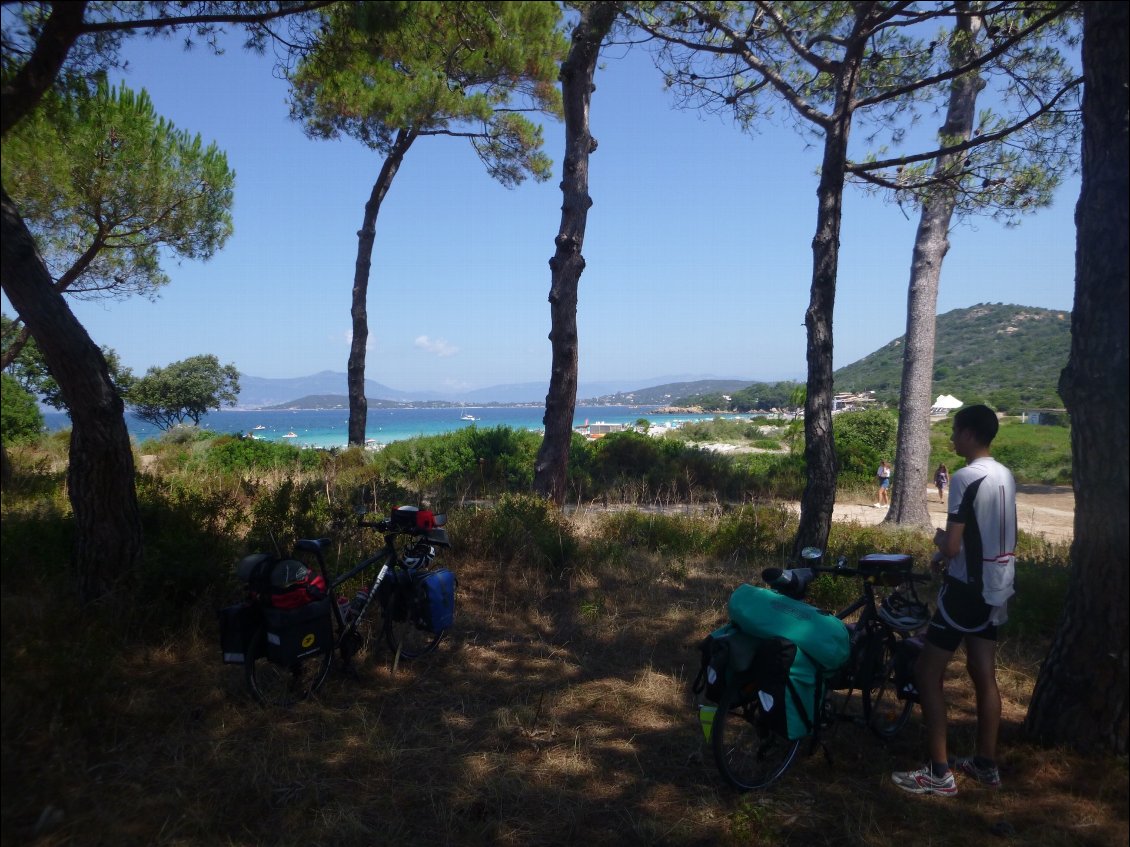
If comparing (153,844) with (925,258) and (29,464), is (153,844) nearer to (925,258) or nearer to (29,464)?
(29,464)

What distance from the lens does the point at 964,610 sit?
10.9 feet

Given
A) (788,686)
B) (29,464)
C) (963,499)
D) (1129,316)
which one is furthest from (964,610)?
(29,464)

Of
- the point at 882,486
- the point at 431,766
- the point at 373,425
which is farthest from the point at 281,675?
the point at 373,425

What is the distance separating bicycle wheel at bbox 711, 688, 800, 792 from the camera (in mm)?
3258

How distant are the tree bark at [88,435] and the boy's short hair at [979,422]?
4.64 metres

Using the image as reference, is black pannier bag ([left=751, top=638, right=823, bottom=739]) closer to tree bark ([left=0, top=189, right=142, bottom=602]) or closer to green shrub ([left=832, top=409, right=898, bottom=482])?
tree bark ([left=0, top=189, right=142, bottom=602])

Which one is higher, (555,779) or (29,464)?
(29,464)

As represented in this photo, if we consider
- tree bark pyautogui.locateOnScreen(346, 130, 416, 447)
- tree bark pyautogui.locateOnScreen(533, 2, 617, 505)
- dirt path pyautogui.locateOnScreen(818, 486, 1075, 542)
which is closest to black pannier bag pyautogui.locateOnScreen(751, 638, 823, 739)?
tree bark pyautogui.locateOnScreen(533, 2, 617, 505)

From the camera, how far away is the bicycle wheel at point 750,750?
3.26 metres

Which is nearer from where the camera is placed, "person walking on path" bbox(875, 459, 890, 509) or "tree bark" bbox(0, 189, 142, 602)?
"tree bark" bbox(0, 189, 142, 602)

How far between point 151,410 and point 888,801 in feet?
131

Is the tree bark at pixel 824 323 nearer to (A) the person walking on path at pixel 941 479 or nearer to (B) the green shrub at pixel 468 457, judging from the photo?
(B) the green shrub at pixel 468 457

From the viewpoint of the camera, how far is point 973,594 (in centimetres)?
329

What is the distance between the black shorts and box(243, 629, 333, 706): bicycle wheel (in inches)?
123
